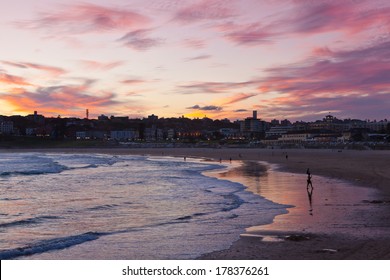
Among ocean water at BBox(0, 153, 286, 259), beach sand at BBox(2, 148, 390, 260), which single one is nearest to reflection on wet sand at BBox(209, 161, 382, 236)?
beach sand at BBox(2, 148, 390, 260)

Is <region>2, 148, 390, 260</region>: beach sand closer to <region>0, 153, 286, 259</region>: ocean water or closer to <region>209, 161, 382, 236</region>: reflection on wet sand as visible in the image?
<region>209, 161, 382, 236</region>: reflection on wet sand

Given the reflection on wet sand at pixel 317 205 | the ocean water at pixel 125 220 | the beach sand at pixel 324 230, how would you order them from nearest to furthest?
the beach sand at pixel 324 230 → the ocean water at pixel 125 220 → the reflection on wet sand at pixel 317 205

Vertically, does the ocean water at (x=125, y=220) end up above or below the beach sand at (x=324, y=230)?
below

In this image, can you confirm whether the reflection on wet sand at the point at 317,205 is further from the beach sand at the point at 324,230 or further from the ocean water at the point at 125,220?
the ocean water at the point at 125,220

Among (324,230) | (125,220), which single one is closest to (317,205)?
(324,230)

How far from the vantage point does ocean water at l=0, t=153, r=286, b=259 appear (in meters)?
13.5

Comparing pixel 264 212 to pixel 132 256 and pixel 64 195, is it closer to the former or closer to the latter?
pixel 132 256

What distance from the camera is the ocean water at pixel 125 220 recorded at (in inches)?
532

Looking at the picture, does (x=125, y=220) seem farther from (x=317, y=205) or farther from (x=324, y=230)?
(x=317, y=205)

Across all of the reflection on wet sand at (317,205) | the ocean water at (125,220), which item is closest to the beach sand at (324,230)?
the reflection on wet sand at (317,205)

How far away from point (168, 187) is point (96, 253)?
60.5 ft

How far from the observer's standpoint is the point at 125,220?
733 inches

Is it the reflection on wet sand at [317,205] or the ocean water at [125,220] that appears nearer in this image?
the ocean water at [125,220]

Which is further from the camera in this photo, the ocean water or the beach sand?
the ocean water
